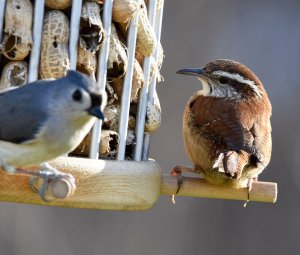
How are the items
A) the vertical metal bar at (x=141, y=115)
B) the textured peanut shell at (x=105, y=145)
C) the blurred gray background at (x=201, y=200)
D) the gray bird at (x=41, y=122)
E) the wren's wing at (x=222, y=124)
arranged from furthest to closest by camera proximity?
the blurred gray background at (x=201, y=200) < the wren's wing at (x=222, y=124) < the vertical metal bar at (x=141, y=115) < the textured peanut shell at (x=105, y=145) < the gray bird at (x=41, y=122)

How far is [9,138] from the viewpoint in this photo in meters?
4.13

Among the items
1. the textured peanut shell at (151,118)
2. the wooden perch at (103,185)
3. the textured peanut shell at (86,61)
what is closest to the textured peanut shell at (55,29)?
the textured peanut shell at (86,61)

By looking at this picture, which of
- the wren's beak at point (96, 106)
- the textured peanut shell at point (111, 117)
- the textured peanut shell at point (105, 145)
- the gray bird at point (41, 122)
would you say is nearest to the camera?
the wren's beak at point (96, 106)

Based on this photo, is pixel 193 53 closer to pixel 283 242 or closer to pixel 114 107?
pixel 283 242

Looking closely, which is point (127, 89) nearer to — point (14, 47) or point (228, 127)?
point (14, 47)

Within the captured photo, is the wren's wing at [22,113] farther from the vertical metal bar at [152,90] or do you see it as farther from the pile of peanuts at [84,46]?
the vertical metal bar at [152,90]

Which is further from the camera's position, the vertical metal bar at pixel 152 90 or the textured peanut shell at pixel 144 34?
the vertical metal bar at pixel 152 90

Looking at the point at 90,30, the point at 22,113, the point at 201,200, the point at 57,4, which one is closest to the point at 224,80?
the point at 90,30

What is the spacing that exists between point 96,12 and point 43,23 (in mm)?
275

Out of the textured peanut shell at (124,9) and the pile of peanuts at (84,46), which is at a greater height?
the textured peanut shell at (124,9)

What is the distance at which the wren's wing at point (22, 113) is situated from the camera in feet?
13.4

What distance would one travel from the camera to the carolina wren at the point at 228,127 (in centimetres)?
530

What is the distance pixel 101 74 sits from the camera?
4676 mm

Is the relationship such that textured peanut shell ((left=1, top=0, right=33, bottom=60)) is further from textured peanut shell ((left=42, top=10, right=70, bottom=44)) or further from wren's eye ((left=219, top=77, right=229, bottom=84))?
wren's eye ((left=219, top=77, right=229, bottom=84))
